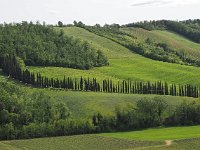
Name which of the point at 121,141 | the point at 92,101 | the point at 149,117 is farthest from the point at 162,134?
the point at 92,101

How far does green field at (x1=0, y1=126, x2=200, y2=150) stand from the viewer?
10431 cm

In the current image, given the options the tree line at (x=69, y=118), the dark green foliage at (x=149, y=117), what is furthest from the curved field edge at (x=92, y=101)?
the dark green foliage at (x=149, y=117)

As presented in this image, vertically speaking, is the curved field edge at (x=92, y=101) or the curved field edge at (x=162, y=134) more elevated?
the curved field edge at (x=92, y=101)

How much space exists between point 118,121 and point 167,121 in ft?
44.9

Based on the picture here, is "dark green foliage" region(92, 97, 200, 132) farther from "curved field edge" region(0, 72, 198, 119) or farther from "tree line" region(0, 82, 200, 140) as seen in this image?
"curved field edge" region(0, 72, 198, 119)

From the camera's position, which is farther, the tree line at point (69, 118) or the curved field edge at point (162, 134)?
the tree line at point (69, 118)

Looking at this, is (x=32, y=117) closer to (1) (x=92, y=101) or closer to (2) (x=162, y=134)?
(1) (x=92, y=101)

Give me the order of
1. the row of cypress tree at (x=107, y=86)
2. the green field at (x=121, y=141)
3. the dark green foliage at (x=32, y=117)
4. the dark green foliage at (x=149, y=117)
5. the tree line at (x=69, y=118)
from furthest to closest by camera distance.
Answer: the row of cypress tree at (x=107, y=86)
the dark green foliage at (x=149, y=117)
the tree line at (x=69, y=118)
the dark green foliage at (x=32, y=117)
the green field at (x=121, y=141)

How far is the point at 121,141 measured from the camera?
111062mm

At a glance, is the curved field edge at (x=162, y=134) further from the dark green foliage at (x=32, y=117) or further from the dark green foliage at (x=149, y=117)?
the dark green foliage at (x=32, y=117)

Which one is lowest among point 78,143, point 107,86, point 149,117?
point 78,143

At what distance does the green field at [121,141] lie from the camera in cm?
10431

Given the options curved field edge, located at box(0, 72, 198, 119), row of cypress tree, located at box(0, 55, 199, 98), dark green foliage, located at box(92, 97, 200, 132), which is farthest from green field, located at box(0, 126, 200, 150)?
row of cypress tree, located at box(0, 55, 199, 98)

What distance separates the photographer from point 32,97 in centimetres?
15150
